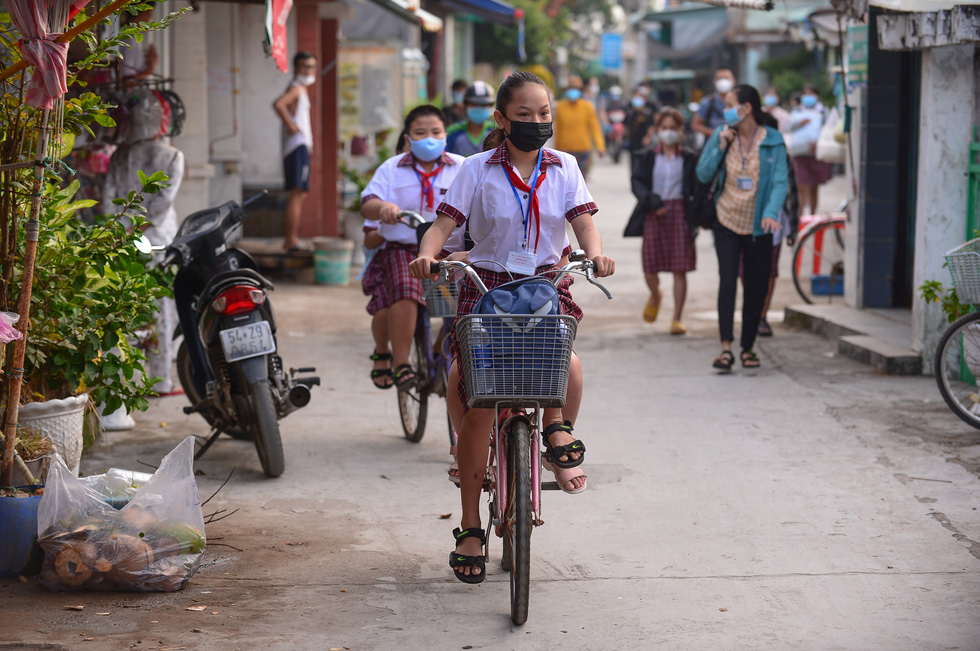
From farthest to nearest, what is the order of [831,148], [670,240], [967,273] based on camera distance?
[831,148] < [670,240] < [967,273]

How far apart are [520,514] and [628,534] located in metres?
1.23

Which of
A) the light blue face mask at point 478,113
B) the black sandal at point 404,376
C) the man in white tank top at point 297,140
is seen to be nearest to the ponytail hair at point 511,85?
the black sandal at point 404,376

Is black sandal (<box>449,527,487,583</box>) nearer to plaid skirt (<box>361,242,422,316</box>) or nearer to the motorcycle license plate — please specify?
the motorcycle license plate

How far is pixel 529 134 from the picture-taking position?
411 centimetres

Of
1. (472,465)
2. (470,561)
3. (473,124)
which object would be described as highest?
(473,124)

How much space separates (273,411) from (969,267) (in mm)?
3541

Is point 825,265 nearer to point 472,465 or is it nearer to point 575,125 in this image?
point 575,125

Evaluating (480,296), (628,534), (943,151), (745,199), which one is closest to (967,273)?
(943,151)

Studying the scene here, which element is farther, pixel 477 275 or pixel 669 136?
pixel 669 136

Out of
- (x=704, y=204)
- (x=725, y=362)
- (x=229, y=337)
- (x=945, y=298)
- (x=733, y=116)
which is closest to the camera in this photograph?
(x=229, y=337)

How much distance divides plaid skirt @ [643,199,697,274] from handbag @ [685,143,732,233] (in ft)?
2.79

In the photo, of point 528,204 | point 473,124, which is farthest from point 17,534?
point 473,124

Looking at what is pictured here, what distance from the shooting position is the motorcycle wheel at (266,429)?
18.1 ft

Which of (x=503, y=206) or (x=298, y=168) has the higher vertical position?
(x=298, y=168)
